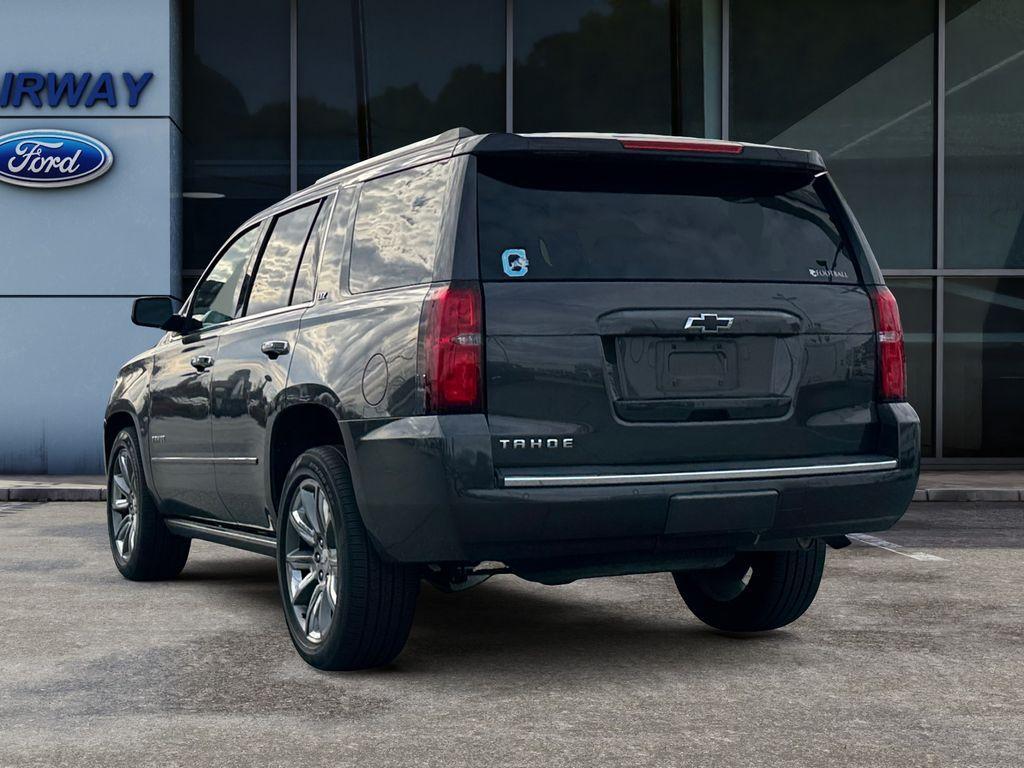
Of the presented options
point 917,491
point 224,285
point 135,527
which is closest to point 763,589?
point 224,285

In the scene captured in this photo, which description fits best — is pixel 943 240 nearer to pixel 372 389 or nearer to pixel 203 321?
pixel 203 321

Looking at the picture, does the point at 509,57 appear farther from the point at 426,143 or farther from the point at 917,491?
the point at 426,143

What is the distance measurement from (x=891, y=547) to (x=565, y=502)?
18.6 ft

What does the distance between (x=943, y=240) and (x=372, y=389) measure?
594 inches

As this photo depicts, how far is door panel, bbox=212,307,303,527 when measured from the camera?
19.9 feet

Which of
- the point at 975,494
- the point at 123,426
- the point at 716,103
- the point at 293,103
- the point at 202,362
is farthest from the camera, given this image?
the point at 716,103

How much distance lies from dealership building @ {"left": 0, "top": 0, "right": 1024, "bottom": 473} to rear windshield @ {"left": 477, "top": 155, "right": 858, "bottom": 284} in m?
13.6

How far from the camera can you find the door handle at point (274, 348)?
19.6 ft

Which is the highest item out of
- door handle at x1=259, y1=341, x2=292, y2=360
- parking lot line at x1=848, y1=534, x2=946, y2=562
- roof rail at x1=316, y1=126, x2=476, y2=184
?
roof rail at x1=316, y1=126, x2=476, y2=184

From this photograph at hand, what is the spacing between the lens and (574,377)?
498 centimetres

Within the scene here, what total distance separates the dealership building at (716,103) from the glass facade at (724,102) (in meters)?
0.03

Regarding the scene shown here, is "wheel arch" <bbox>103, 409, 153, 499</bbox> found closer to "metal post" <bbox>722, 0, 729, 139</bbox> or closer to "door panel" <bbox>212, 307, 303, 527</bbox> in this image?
"door panel" <bbox>212, 307, 303, 527</bbox>

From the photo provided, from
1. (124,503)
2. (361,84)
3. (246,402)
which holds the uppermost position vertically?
(361,84)

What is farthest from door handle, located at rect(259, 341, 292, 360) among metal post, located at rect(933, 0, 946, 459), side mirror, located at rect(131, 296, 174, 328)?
metal post, located at rect(933, 0, 946, 459)
